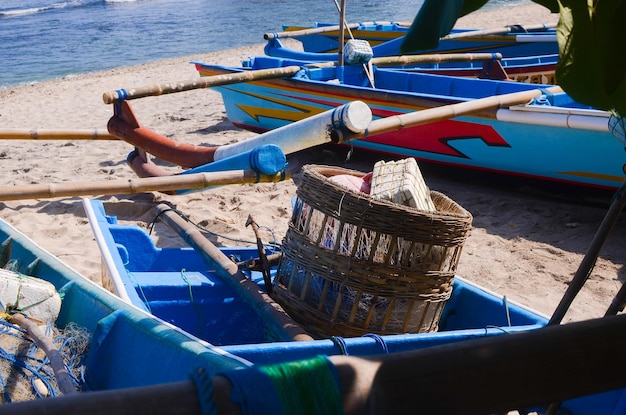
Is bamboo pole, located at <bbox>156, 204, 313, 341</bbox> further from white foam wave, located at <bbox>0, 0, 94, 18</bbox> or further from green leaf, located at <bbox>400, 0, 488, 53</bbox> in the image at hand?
white foam wave, located at <bbox>0, 0, 94, 18</bbox>

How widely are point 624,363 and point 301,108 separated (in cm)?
608

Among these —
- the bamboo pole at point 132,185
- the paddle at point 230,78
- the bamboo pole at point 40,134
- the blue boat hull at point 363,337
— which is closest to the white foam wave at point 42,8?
the paddle at point 230,78

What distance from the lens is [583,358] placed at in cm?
102

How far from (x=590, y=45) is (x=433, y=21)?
26 cm

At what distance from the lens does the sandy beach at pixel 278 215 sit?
430 cm

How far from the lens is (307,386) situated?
39.1 inches

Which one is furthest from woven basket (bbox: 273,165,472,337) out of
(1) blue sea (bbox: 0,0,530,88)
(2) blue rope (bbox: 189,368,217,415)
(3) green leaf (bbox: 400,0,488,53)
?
(1) blue sea (bbox: 0,0,530,88)

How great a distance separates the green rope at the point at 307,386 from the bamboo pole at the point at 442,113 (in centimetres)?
297

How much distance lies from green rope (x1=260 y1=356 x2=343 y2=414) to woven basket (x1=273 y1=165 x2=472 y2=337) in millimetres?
1443

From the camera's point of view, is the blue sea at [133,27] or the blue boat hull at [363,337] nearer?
the blue boat hull at [363,337]

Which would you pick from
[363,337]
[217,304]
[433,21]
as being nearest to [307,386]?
[433,21]

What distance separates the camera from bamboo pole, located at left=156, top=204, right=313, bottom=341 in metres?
2.61

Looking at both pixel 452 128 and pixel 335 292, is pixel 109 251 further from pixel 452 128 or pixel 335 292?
pixel 452 128

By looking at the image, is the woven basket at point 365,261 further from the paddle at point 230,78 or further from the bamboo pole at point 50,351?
the paddle at point 230,78
